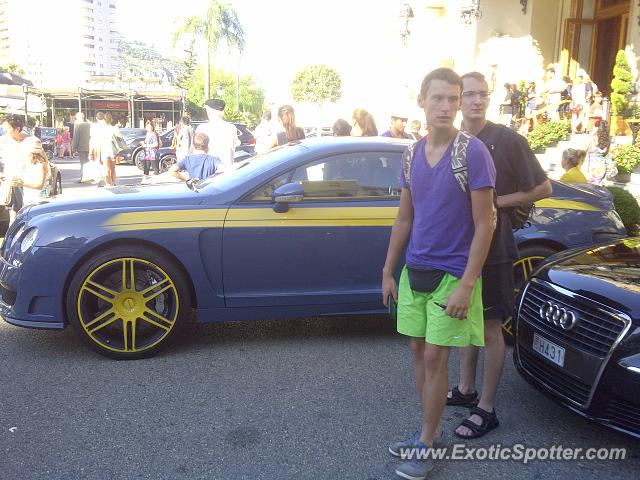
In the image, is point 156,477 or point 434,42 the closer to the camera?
point 156,477

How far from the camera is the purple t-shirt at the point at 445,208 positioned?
2.70 metres

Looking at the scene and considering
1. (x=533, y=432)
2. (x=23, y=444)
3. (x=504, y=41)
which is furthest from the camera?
(x=504, y=41)

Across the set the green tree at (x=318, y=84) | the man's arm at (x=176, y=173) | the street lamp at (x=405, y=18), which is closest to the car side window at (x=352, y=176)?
the man's arm at (x=176, y=173)

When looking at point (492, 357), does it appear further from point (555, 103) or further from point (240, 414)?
point (555, 103)

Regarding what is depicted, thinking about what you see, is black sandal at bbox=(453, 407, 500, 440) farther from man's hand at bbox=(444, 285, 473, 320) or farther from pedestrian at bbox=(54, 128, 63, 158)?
pedestrian at bbox=(54, 128, 63, 158)

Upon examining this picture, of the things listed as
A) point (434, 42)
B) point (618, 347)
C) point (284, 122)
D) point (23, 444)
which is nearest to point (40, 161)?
point (284, 122)

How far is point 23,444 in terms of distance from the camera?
10.4 ft

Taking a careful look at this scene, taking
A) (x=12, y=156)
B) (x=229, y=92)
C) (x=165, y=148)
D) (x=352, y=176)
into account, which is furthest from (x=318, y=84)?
(x=352, y=176)

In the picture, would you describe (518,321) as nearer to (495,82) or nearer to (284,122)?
(284,122)

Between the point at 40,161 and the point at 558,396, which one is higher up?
the point at 40,161

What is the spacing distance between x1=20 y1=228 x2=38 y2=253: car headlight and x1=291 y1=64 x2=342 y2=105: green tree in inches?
3048

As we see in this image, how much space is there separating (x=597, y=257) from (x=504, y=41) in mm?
18082

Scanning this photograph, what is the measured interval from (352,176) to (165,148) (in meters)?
15.6

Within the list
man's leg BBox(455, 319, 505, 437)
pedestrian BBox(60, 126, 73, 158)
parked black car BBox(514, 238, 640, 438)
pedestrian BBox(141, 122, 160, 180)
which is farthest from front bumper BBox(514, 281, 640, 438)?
pedestrian BBox(60, 126, 73, 158)
